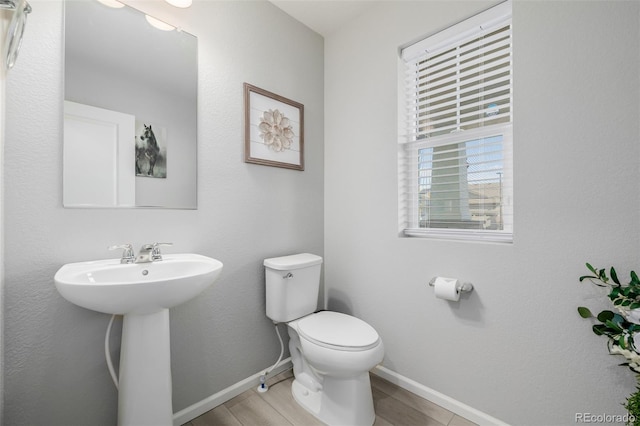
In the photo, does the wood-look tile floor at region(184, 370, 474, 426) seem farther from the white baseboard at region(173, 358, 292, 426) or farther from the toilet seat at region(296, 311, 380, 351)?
the toilet seat at region(296, 311, 380, 351)

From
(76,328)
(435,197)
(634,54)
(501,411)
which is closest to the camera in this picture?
(634,54)

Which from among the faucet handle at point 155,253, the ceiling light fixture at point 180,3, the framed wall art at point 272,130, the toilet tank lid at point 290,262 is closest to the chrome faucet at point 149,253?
the faucet handle at point 155,253

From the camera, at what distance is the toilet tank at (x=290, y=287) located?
1.68m

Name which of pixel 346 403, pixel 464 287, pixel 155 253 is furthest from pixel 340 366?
pixel 155 253

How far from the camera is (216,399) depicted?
5.20 ft

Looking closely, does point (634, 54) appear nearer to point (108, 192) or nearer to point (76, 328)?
point (108, 192)

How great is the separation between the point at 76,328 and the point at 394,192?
1.72 m

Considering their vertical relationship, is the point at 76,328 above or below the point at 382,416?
above

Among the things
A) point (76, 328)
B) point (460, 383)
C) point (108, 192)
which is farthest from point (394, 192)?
point (76, 328)

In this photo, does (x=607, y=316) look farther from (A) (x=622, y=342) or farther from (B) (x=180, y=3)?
(B) (x=180, y=3)

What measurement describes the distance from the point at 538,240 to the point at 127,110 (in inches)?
77.8

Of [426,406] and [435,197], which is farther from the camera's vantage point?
[435,197]

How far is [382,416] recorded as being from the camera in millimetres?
1501

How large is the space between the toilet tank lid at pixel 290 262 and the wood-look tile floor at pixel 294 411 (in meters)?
0.75
